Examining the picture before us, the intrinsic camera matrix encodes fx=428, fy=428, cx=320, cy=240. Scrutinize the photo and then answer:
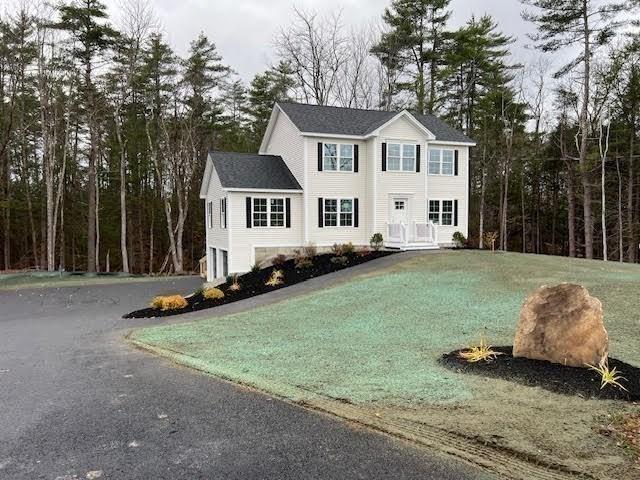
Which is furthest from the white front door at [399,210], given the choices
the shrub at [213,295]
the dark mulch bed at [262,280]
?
the shrub at [213,295]

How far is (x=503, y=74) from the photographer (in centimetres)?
3038

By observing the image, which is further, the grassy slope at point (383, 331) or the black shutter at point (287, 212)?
the black shutter at point (287, 212)

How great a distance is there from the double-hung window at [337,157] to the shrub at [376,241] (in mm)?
3127

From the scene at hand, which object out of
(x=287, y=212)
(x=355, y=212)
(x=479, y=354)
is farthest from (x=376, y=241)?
(x=479, y=354)

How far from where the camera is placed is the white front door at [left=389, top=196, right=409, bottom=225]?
61.6 feet

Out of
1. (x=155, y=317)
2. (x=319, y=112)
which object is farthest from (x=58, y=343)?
(x=319, y=112)

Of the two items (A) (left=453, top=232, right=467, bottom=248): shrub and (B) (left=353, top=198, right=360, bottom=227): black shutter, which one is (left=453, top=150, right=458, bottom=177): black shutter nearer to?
(A) (left=453, top=232, right=467, bottom=248): shrub

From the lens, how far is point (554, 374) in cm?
495

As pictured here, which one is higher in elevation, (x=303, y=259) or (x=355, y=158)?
(x=355, y=158)

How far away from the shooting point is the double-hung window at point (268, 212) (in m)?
17.5

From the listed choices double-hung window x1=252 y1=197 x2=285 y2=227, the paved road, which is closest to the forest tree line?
double-hung window x1=252 y1=197 x2=285 y2=227

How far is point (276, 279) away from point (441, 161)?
10396 mm

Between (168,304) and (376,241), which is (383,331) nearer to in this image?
(168,304)

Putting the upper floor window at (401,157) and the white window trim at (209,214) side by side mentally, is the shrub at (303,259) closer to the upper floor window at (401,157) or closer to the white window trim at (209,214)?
the upper floor window at (401,157)
